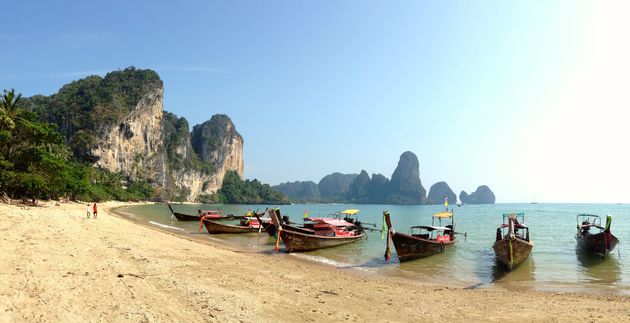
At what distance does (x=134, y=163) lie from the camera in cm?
9962

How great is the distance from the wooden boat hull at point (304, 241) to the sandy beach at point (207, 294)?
604cm

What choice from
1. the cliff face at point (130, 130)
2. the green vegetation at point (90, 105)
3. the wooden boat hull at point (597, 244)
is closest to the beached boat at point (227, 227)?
the wooden boat hull at point (597, 244)

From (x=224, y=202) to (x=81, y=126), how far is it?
2704 inches

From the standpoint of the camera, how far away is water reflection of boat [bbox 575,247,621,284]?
48.2 ft

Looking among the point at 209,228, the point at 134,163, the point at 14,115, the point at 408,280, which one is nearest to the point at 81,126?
the point at 134,163

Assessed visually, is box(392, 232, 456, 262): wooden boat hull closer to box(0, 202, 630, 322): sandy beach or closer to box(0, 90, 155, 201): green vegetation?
box(0, 202, 630, 322): sandy beach

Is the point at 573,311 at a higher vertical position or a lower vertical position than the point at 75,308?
lower

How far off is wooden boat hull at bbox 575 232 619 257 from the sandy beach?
10.5m

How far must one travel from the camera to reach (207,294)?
7914 millimetres

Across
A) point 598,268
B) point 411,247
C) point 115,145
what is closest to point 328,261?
point 411,247

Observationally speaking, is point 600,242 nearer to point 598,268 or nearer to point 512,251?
point 598,268

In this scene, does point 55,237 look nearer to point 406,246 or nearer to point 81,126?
point 406,246

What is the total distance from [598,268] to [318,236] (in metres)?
13.7

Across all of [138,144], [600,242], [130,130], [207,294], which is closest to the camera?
[207,294]
